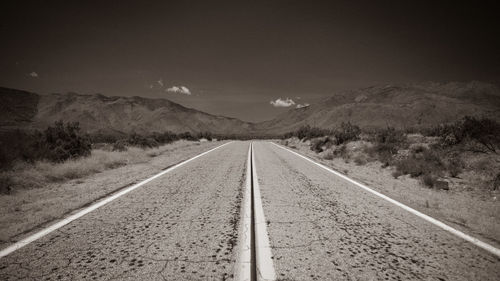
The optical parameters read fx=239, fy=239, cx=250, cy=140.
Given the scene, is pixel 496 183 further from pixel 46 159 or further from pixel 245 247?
pixel 46 159

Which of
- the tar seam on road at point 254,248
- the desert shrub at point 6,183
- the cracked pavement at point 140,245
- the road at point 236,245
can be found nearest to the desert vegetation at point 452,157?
the road at point 236,245

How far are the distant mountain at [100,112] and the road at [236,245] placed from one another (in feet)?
418

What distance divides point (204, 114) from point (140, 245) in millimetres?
200510

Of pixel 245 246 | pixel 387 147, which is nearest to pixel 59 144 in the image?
pixel 245 246

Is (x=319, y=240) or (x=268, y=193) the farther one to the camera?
(x=268, y=193)

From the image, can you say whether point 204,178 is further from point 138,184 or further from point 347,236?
point 347,236

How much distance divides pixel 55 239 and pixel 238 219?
97.0 inches

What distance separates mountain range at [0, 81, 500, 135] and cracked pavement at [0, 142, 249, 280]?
3979 inches

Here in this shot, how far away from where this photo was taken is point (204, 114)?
19875 centimetres

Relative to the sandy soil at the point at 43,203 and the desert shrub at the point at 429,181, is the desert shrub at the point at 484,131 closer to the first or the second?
the desert shrub at the point at 429,181

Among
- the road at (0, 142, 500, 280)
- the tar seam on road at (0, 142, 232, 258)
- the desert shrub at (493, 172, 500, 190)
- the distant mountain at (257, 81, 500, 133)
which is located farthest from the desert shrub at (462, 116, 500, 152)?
the distant mountain at (257, 81, 500, 133)

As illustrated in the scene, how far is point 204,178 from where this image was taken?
7383mm

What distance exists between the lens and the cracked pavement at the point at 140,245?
7.74 ft

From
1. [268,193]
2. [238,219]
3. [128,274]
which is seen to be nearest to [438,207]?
[268,193]
